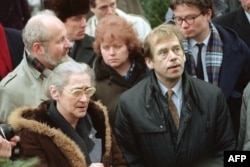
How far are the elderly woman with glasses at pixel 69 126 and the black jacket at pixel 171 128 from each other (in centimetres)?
24

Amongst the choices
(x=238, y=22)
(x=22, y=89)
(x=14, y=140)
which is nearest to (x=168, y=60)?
(x=22, y=89)

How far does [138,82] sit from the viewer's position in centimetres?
641

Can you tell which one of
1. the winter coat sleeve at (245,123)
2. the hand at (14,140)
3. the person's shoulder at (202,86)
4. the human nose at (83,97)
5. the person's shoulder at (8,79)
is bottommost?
the winter coat sleeve at (245,123)

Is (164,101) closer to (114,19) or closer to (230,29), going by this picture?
(114,19)

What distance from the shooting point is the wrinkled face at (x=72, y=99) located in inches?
219

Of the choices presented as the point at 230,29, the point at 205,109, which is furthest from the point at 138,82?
the point at 230,29

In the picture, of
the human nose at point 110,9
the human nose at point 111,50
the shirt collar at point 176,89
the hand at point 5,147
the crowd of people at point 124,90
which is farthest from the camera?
the human nose at point 110,9

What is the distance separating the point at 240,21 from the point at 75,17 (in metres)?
1.66

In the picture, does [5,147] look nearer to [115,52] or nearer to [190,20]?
[115,52]

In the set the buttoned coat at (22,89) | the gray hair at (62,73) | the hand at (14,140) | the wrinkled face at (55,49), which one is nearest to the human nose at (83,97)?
the gray hair at (62,73)

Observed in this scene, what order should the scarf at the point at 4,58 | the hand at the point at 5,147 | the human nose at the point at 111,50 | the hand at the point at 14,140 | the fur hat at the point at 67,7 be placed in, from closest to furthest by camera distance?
1. the hand at the point at 5,147
2. the hand at the point at 14,140
3. the human nose at the point at 111,50
4. the scarf at the point at 4,58
5. the fur hat at the point at 67,7

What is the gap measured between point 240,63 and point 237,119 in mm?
497

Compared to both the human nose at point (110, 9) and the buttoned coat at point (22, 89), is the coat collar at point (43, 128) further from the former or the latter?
the human nose at point (110, 9)

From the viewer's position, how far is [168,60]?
5977 mm
